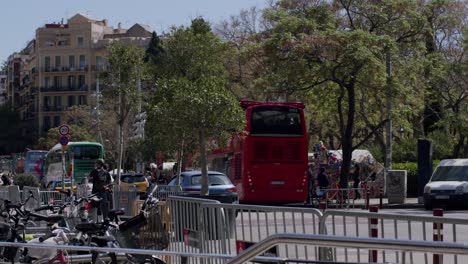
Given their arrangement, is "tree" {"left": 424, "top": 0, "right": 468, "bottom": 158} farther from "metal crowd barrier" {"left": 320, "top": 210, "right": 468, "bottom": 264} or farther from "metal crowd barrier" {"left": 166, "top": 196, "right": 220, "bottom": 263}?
"metal crowd barrier" {"left": 320, "top": 210, "right": 468, "bottom": 264}

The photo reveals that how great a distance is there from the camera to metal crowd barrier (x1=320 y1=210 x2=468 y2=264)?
7.25 m

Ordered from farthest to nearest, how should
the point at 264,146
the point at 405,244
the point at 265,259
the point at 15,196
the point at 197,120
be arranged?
the point at 264,146, the point at 197,120, the point at 15,196, the point at 265,259, the point at 405,244

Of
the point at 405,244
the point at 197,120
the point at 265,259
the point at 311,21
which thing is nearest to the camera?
the point at 405,244

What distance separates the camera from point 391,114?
1383 inches

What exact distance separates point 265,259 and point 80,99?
114534 millimetres

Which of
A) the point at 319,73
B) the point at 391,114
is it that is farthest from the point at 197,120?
the point at 391,114

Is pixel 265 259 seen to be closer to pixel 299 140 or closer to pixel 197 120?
pixel 197 120

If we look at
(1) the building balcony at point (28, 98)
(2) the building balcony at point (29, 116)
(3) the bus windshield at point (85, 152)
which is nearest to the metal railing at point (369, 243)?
(3) the bus windshield at point (85, 152)

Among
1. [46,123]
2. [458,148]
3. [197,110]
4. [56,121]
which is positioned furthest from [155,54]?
[46,123]

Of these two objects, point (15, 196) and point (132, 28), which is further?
point (132, 28)

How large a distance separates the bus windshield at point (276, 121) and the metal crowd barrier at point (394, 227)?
22.6 metres

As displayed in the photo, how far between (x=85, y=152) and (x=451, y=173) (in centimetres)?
2426

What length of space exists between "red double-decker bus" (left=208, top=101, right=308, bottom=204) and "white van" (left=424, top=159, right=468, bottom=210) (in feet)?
15.0

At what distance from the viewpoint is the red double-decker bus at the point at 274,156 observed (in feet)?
105
